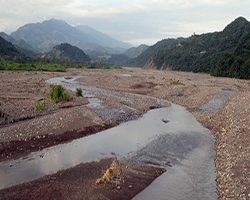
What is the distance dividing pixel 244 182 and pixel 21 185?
42.2 ft

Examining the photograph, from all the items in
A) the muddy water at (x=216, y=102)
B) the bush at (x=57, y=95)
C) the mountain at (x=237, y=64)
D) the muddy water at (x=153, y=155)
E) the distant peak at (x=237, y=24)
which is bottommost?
the muddy water at (x=153, y=155)

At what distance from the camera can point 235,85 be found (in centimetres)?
7694

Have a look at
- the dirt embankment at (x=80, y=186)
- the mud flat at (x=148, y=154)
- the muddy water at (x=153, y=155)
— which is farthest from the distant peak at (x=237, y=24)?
the dirt embankment at (x=80, y=186)

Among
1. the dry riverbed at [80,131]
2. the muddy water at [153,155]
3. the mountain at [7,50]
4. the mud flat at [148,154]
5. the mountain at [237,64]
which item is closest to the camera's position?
the dry riverbed at [80,131]

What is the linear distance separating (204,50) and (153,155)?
140601 millimetres

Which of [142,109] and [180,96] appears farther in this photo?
[180,96]

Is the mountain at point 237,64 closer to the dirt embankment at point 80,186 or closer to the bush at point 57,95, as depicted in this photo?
the bush at point 57,95

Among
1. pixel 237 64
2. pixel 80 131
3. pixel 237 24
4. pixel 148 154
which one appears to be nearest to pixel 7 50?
pixel 237 24

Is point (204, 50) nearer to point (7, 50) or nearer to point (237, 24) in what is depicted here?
point (237, 24)

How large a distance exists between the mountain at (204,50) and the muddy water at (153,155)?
313 feet

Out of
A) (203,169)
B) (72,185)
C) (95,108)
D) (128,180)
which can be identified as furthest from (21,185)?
(95,108)

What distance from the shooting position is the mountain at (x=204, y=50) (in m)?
138

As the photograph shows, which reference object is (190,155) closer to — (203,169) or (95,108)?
(203,169)

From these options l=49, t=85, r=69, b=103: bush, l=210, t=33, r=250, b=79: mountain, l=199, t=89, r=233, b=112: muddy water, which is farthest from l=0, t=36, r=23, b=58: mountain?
l=49, t=85, r=69, b=103: bush
